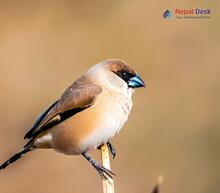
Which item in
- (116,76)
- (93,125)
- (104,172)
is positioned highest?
(116,76)

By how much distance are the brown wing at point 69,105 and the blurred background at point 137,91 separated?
2.36 m

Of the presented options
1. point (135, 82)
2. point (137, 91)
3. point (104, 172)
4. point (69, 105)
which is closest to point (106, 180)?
point (104, 172)

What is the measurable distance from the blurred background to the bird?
7.56ft

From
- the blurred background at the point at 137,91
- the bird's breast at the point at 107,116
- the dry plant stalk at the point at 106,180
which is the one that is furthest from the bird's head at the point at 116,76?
the blurred background at the point at 137,91

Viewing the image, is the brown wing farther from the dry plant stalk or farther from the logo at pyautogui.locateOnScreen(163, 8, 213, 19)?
the logo at pyautogui.locateOnScreen(163, 8, 213, 19)

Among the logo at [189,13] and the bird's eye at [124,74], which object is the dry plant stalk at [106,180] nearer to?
the bird's eye at [124,74]

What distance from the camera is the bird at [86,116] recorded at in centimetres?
Result: 473

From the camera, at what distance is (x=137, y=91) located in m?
7.97

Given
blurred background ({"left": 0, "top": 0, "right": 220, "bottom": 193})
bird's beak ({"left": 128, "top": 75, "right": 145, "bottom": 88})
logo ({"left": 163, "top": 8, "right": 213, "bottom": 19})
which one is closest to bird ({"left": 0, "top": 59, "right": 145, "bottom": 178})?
bird's beak ({"left": 128, "top": 75, "right": 145, "bottom": 88})

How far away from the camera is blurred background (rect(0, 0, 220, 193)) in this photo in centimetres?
726

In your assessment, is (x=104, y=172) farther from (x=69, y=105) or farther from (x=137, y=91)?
(x=137, y=91)

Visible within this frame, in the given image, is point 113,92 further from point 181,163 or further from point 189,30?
point 189,30

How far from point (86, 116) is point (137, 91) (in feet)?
10.5

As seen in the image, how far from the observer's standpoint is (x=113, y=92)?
4.87 m
